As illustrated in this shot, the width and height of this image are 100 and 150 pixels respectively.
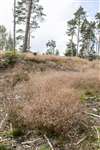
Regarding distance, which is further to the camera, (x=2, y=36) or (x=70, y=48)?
(x=2, y=36)

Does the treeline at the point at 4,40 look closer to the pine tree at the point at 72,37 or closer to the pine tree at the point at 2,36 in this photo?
the pine tree at the point at 2,36

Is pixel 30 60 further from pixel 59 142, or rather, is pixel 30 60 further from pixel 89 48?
pixel 89 48

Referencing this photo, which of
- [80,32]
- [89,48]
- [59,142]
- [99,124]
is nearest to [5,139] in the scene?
[59,142]

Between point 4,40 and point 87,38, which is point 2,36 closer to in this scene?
point 4,40

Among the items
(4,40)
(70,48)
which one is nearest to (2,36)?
(4,40)

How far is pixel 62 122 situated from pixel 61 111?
216 millimetres

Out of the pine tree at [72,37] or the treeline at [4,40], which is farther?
the treeline at [4,40]

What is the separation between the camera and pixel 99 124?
5.17 meters

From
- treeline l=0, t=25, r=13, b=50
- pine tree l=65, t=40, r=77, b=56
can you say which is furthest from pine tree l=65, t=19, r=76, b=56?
treeline l=0, t=25, r=13, b=50

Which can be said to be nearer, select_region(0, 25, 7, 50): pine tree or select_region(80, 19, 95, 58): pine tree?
select_region(80, 19, 95, 58): pine tree

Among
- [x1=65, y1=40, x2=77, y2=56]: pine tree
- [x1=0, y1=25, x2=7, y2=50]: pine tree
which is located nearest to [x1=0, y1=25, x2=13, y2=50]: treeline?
[x1=0, y1=25, x2=7, y2=50]: pine tree

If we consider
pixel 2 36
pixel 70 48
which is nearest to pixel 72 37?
pixel 70 48

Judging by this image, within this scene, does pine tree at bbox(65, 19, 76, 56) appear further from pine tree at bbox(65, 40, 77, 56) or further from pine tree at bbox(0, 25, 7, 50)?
pine tree at bbox(0, 25, 7, 50)

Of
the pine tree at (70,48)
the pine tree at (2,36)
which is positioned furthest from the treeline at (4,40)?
the pine tree at (70,48)
